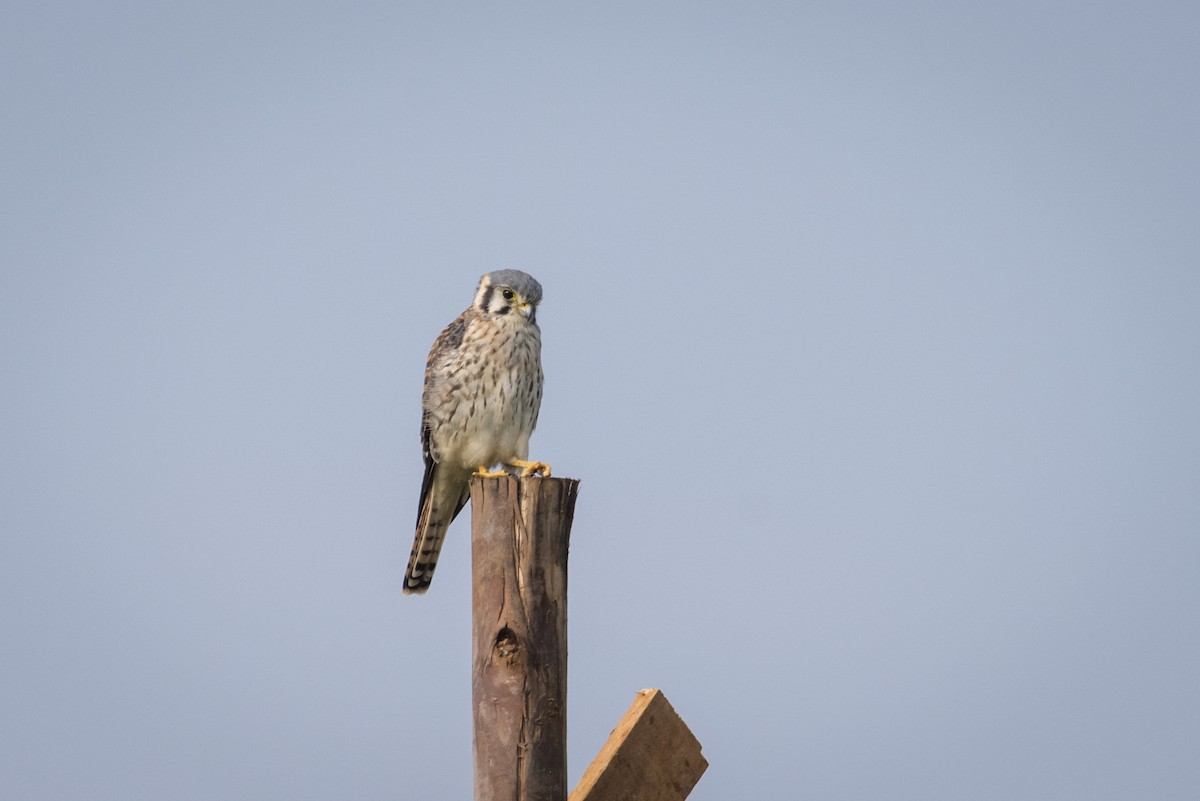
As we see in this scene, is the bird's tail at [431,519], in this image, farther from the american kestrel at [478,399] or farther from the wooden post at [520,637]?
the wooden post at [520,637]

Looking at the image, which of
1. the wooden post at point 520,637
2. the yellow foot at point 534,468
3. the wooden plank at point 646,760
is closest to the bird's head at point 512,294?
the yellow foot at point 534,468

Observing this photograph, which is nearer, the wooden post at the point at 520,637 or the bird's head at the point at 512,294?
the wooden post at the point at 520,637

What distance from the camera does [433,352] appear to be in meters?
6.35

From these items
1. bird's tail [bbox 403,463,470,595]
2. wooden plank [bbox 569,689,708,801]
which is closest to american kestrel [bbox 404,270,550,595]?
bird's tail [bbox 403,463,470,595]

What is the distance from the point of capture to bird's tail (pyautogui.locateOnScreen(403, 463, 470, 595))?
5988 millimetres

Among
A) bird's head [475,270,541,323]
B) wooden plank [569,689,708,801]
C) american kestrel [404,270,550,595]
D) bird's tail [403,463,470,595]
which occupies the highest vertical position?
bird's head [475,270,541,323]

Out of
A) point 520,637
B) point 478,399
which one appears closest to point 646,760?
point 520,637

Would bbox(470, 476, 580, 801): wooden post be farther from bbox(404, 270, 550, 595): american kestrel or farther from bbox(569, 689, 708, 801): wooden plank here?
bbox(404, 270, 550, 595): american kestrel

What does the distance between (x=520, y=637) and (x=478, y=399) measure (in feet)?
7.91

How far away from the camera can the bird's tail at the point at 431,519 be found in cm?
599

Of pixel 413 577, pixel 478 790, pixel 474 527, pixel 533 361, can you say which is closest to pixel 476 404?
pixel 533 361

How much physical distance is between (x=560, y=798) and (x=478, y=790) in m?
0.24

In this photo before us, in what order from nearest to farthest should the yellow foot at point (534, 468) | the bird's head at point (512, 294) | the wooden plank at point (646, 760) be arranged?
the wooden plank at point (646, 760) → the yellow foot at point (534, 468) → the bird's head at point (512, 294)

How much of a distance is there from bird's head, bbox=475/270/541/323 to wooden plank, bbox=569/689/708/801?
2679 millimetres
